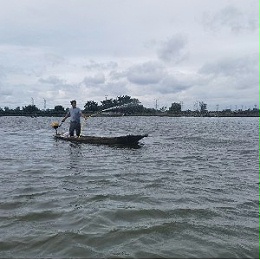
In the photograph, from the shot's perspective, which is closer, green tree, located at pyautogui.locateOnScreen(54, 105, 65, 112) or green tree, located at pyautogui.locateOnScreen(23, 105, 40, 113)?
green tree, located at pyautogui.locateOnScreen(54, 105, 65, 112)

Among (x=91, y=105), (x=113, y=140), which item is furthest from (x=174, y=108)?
(x=113, y=140)

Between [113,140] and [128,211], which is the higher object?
[113,140]

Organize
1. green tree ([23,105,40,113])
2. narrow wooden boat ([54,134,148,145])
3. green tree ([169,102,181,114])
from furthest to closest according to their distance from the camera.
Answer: green tree ([169,102,181,114]) → green tree ([23,105,40,113]) → narrow wooden boat ([54,134,148,145])

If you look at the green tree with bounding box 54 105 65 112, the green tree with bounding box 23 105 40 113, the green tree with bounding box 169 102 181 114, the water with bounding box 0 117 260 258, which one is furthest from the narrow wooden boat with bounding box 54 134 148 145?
the green tree with bounding box 169 102 181 114

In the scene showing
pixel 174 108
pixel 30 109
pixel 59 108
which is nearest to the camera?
pixel 59 108

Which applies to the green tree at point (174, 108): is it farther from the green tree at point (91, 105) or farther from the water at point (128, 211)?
the water at point (128, 211)

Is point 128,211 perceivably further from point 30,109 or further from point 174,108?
point 174,108

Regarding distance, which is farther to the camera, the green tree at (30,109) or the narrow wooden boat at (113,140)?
the green tree at (30,109)

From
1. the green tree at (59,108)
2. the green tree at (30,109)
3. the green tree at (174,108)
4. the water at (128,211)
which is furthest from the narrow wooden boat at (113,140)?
the green tree at (174,108)

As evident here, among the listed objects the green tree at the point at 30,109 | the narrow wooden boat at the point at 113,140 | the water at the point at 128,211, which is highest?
the green tree at the point at 30,109

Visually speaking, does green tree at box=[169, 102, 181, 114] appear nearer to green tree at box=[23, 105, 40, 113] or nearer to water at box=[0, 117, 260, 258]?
green tree at box=[23, 105, 40, 113]

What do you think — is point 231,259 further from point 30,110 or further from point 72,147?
point 30,110

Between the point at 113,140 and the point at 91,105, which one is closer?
the point at 113,140

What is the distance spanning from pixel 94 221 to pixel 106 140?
44.0 ft
